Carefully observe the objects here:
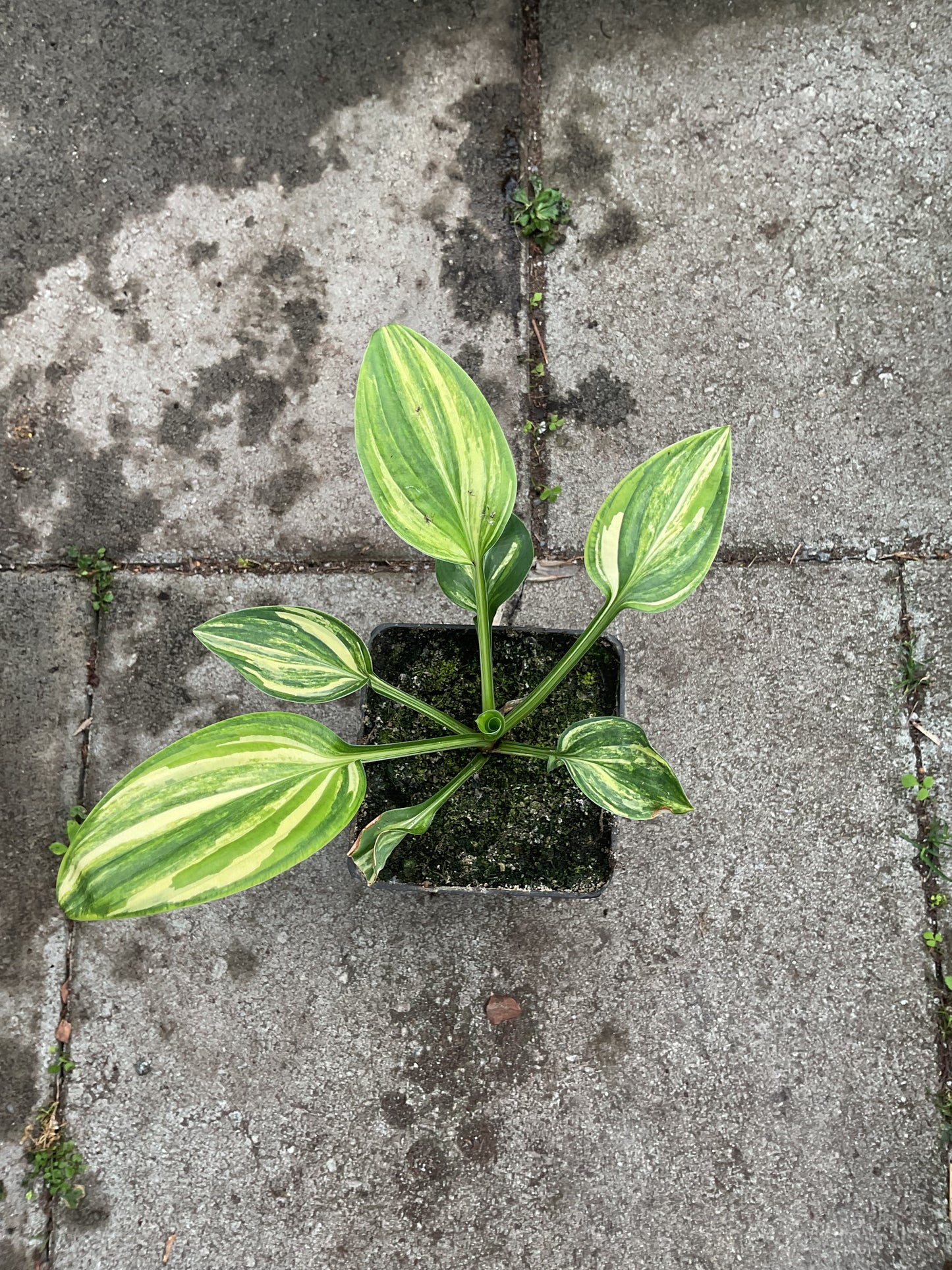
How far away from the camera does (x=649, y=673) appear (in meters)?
1.54

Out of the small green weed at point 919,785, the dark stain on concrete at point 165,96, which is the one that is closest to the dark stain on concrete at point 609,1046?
the small green weed at point 919,785

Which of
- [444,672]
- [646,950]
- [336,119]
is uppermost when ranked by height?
[336,119]

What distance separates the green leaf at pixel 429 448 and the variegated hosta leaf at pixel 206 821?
0.28m

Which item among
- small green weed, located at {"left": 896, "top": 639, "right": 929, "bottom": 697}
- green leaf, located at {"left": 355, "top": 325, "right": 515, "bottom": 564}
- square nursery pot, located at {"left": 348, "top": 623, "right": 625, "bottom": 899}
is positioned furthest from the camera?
small green weed, located at {"left": 896, "top": 639, "right": 929, "bottom": 697}

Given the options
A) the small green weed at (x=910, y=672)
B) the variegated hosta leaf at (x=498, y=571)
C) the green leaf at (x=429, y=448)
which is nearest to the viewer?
the green leaf at (x=429, y=448)

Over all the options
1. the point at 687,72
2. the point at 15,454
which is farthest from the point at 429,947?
the point at 687,72

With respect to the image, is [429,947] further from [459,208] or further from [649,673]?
[459,208]

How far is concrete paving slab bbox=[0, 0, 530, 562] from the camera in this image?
1591 mm

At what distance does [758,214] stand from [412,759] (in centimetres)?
128

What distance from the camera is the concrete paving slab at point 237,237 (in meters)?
1.59

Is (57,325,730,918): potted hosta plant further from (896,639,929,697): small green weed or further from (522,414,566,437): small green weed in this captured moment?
(896,639,929,697): small green weed

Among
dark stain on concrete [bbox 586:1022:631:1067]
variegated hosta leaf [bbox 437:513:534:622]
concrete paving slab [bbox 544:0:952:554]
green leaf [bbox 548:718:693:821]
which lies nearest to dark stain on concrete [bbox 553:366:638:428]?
concrete paving slab [bbox 544:0:952:554]

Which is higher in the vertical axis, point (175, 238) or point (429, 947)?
point (175, 238)

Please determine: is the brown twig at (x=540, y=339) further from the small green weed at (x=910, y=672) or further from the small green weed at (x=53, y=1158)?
the small green weed at (x=53, y=1158)
